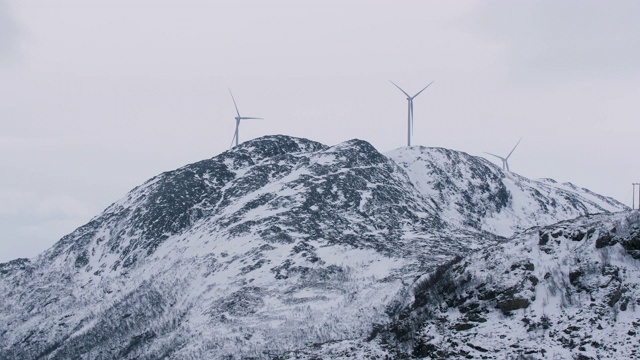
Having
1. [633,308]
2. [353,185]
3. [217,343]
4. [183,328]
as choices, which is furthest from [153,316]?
[633,308]

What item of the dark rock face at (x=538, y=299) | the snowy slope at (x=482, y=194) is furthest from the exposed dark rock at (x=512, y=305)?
the snowy slope at (x=482, y=194)

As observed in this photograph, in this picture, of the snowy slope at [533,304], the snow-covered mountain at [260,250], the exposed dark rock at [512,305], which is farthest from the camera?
the snow-covered mountain at [260,250]

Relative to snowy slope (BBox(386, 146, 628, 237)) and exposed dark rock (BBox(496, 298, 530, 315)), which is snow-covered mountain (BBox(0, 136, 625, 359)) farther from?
exposed dark rock (BBox(496, 298, 530, 315))

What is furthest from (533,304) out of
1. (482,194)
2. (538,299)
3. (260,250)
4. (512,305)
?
(482,194)

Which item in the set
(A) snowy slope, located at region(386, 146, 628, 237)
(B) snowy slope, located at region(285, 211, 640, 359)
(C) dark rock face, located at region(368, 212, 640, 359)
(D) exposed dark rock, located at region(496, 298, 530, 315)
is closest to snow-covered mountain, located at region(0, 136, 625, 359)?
(A) snowy slope, located at region(386, 146, 628, 237)

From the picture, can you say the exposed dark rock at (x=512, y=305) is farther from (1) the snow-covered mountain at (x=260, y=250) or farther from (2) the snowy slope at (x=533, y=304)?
(1) the snow-covered mountain at (x=260, y=250)
